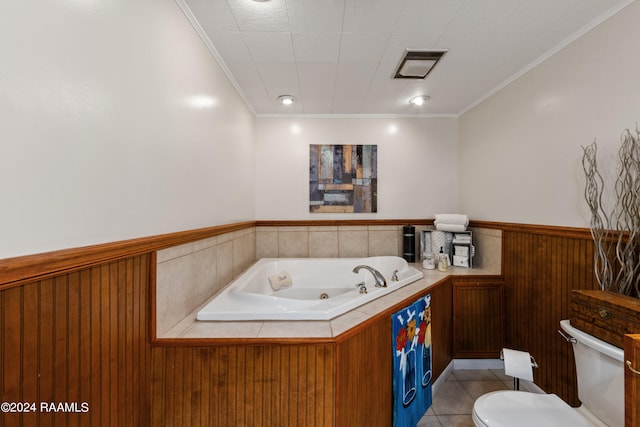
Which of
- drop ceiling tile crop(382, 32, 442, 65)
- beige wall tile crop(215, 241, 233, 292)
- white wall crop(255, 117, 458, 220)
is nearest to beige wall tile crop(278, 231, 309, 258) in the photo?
white wall crop(255, 117, 458, 220)

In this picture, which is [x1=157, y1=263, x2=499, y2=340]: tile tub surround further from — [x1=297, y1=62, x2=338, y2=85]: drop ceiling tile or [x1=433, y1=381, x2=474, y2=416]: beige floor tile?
[x1=297, y1=62, x2=338, y2=85]: drop ceiling tile

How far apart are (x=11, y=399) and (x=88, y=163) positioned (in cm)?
65

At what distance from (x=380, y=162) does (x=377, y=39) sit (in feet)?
4.94

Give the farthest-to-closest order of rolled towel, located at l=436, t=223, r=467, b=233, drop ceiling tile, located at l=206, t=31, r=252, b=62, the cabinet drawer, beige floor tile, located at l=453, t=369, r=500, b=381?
rolled towel, located at l=436, t=223, r=467, b=233 < beige floor tile, located at l=453, t=369, r=500, b=381 < drop ceiling tile, located at l=206, t=31, r=252, b=62 < the cabinet drawer

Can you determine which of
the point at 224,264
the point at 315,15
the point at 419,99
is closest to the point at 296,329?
the point at 224,264

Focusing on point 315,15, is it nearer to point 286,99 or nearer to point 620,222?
point 286,99

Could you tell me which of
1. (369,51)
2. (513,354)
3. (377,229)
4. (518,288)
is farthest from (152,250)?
(518,288)

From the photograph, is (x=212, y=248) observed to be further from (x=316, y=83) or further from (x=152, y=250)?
(x=316, y=83)

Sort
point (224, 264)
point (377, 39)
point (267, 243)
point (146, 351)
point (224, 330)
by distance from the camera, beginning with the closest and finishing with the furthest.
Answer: point (146, 351)
point (224, 330)
point (377, 39)
point (224, 264)
point (267, 243)

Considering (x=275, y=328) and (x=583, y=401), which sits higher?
(x=275, y=328)

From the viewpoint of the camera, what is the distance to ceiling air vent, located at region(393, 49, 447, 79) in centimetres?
187

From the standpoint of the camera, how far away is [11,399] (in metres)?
0.67

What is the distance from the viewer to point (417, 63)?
199cm

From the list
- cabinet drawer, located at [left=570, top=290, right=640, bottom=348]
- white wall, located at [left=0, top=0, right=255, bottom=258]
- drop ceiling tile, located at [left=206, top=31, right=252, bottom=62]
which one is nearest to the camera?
white wall, located at [left=0, top=0, right=255, bottom=258]
